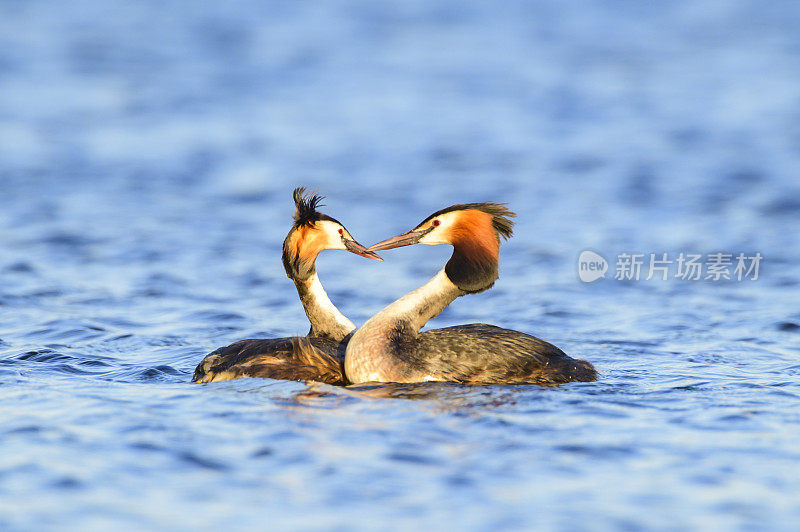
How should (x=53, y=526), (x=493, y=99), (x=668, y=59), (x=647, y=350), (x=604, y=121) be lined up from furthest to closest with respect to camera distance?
(x=668, y=59), (x=493, y=99), (x=604, y=121), (x=647, y=350), (x=53, y=526)

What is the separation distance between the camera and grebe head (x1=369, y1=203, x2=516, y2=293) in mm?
8328

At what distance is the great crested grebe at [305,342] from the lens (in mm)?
7988

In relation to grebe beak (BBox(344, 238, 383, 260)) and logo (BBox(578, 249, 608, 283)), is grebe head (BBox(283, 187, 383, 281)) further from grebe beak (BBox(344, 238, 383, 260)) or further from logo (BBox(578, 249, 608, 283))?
logo (BBox(578, 249, 608, 283))

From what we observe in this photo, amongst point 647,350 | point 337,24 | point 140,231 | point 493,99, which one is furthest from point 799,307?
point 337,24

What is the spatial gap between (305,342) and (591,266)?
5404mm

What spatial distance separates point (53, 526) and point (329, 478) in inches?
55.4

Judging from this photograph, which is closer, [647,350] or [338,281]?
[647,350]

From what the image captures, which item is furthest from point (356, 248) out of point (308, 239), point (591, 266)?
point (591, 266)

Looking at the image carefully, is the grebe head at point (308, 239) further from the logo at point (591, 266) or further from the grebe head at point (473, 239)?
the logo at point (591, 266)

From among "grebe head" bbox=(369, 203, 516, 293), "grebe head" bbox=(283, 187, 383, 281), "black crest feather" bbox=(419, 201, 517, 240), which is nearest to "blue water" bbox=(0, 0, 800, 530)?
"grebe head" bbox=(369, 203, 516, 293)

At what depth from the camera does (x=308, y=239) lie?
8.74 m

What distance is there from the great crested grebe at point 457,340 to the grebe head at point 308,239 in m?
0.34

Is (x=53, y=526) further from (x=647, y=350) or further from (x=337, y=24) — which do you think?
(x=337, y=24)

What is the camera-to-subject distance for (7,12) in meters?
25.3
